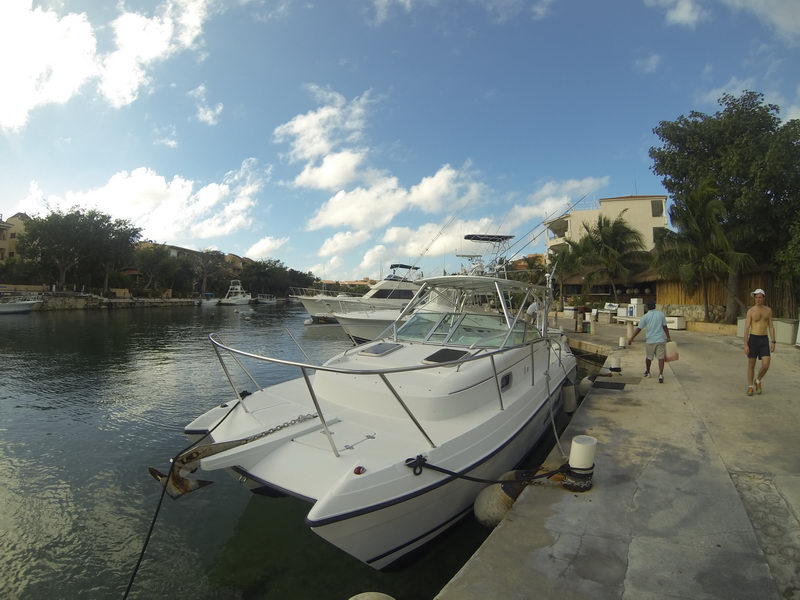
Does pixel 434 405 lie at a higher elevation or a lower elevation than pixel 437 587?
higher

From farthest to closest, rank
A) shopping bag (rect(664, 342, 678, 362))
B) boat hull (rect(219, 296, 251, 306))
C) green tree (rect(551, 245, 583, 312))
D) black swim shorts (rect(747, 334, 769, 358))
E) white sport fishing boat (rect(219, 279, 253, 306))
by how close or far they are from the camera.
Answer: white sport fishing boat (rect(219, 279, 253, 306)), boat hull (rect(219, 296, 251, 306)), green tree (rect(551, 245, 583, 312)), shopping bag (rect(664, 342, 678, 362)), black swim shorts (rect(747, 334, 769, 358))

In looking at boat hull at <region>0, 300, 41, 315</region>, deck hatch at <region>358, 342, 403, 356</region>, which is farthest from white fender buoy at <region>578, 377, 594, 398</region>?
boat hull at <region>0, 300, 41, 315</region>

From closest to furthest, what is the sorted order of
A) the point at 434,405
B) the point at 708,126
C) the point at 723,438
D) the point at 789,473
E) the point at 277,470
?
the point at 277,470 < the point at 789,473 < the point at 434,405 < the point at 723,438 < the point at 708,126

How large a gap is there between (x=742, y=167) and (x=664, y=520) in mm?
17801

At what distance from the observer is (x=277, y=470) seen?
3457 mm

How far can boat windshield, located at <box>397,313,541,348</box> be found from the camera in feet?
19.0

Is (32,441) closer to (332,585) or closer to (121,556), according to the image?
(121,556)

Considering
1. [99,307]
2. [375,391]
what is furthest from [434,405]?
[99,307]

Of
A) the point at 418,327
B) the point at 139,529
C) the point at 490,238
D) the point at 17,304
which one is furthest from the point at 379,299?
the point at 17,304

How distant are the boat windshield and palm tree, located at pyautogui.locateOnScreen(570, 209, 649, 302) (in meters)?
21.9

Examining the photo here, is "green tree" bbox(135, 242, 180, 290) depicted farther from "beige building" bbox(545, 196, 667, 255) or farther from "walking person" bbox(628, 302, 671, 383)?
"walking person" bbox(628, 302, 671, 383)

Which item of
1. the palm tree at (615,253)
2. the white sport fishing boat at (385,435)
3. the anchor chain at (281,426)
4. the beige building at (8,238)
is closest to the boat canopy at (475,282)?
the white sport fishing boat at (385,435)

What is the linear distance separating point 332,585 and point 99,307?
4780 cm

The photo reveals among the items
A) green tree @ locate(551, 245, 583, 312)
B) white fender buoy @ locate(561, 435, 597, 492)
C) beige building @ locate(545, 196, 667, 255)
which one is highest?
beige building @ locate(545, 196, 667, 255)
